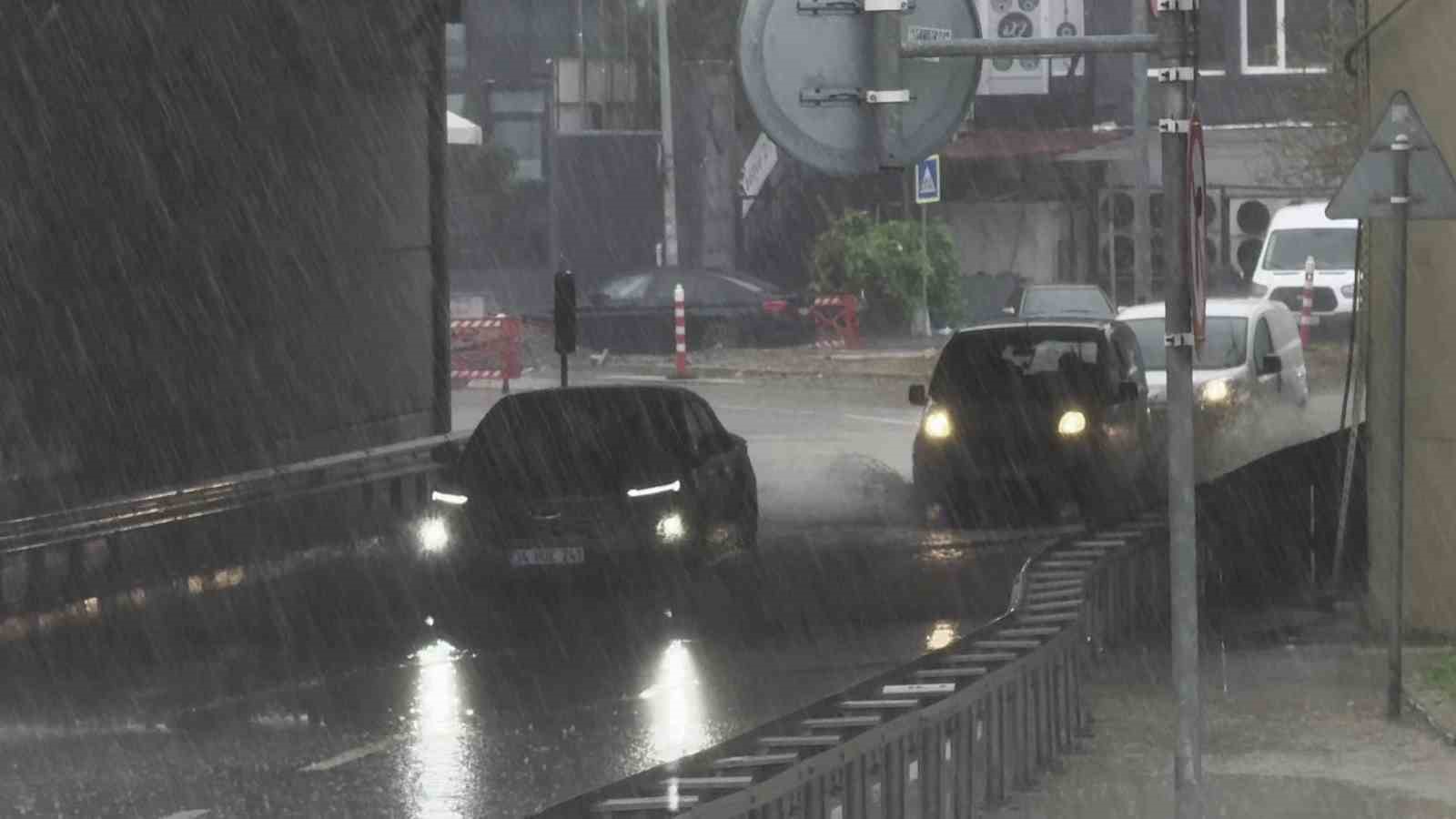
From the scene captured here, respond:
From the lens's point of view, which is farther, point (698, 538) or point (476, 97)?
point (476, 97)

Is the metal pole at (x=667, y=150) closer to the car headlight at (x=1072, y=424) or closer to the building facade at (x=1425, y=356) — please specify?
the car headlight at (x=1072, y=424)

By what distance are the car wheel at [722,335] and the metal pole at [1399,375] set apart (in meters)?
38.5

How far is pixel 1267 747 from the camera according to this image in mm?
11805

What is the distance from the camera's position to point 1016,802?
34.8ft

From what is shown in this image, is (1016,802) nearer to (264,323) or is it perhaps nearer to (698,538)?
(698,538)

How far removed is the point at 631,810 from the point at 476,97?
62.9 meters

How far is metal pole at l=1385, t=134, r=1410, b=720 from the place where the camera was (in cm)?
1216

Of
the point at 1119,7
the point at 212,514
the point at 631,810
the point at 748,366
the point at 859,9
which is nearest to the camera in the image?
the point at 631,810

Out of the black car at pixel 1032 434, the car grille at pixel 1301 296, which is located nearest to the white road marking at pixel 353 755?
the black car at pixel 1032 434

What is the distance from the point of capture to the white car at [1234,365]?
27.6m

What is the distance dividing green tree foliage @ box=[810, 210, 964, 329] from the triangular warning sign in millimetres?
41027

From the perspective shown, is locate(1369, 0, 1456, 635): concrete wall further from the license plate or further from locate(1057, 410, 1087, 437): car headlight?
locate(1057, 410, 1087, 437): car headlight

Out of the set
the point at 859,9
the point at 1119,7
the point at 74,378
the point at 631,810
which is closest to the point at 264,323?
the point at 74,378

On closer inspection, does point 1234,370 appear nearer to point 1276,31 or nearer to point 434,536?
point 434,536
